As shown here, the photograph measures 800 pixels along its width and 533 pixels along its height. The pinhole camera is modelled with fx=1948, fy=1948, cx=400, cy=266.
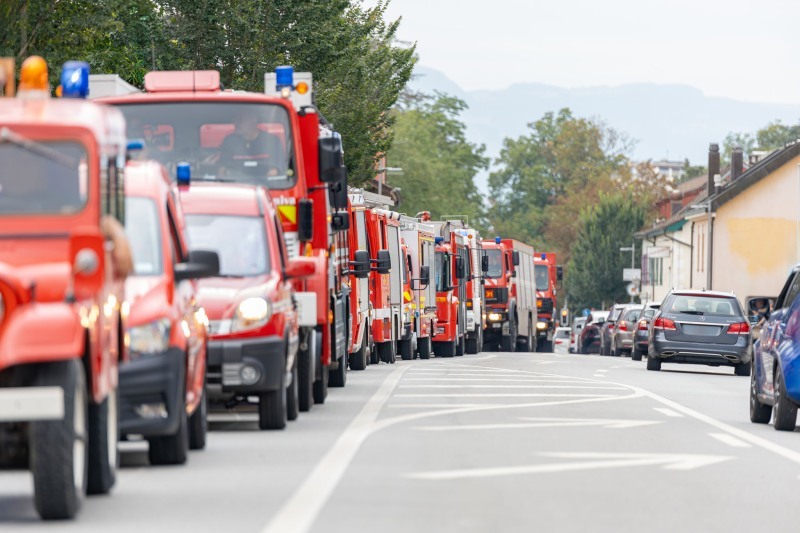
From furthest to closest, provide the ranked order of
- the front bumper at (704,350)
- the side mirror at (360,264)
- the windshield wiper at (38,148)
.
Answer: the front bumper at (704,350) < the side mirror at (360,264) < the windshield wiper at (38,148)

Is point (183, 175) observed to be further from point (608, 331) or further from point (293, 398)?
point (608, 331)

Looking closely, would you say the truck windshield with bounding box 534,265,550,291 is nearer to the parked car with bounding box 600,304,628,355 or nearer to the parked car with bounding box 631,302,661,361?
the parked car with bounding box 600,304,628,355

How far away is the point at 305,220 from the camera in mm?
18672

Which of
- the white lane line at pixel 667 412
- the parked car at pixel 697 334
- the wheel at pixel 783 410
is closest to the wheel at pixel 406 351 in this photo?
the parked car at pixel 697 334

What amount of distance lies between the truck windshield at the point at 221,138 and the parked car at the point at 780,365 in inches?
190

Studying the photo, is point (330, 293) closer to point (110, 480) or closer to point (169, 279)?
point (169, 279)

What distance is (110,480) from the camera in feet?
34.9

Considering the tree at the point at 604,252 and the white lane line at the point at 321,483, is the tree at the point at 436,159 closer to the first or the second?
the tree at the point at 604,252

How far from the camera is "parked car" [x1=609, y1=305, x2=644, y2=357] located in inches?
2030

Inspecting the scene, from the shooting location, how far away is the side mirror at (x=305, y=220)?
18594mm

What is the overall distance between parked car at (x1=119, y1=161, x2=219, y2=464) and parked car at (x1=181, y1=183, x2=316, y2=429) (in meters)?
1.62

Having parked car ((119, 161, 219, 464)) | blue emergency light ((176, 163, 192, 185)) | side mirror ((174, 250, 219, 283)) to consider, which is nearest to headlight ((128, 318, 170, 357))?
parked car ((119, 161, 219, 464))

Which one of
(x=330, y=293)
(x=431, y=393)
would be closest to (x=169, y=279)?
(x=330, y=293)

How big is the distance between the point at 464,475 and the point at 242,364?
3468 mm
